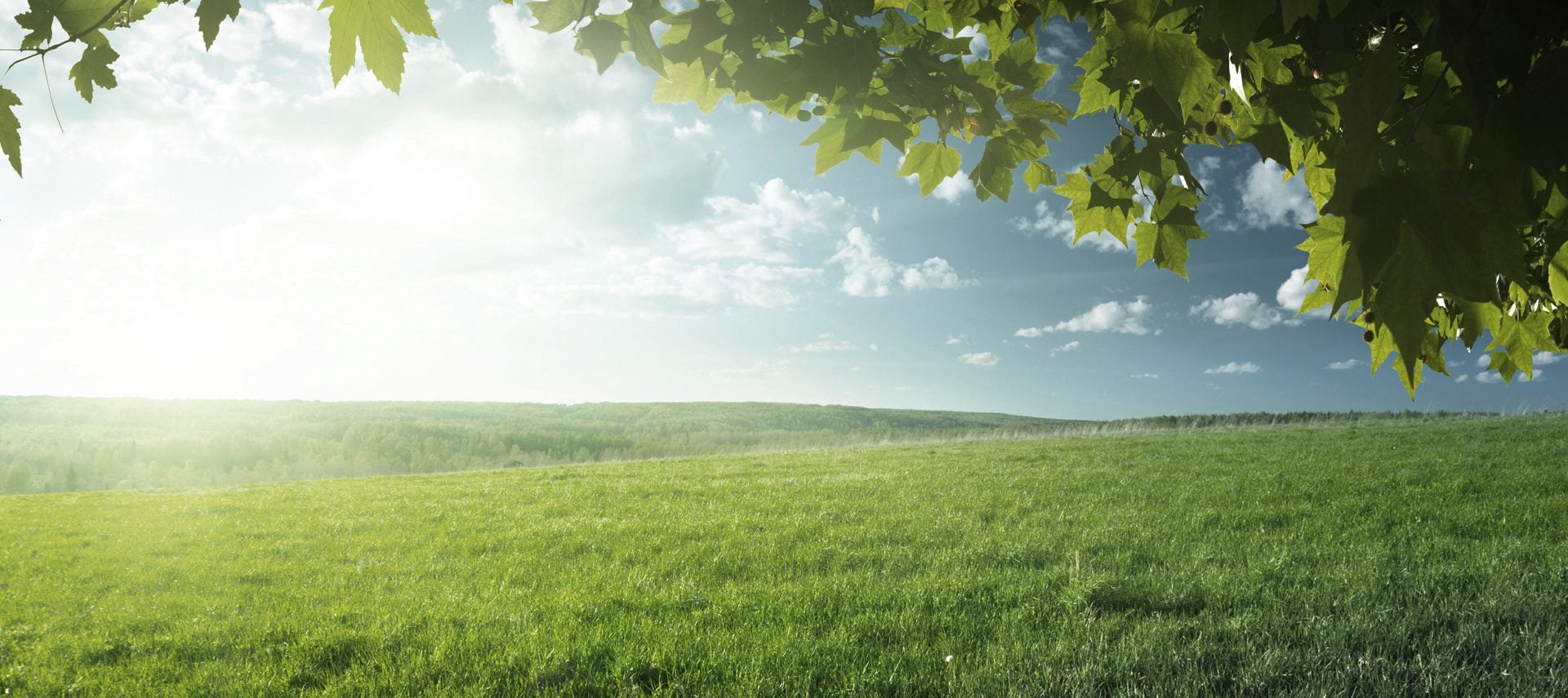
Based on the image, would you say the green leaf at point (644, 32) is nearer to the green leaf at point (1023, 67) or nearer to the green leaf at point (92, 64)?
the green leaf at point (1023, 67)

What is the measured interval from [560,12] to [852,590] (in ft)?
19.6

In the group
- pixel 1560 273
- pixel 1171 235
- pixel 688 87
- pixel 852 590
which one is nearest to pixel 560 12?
pixel 688 87

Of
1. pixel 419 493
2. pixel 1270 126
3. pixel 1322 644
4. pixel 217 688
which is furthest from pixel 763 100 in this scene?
pixel 419 493

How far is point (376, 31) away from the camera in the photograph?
153cm

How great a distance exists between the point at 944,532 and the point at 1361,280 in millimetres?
8986

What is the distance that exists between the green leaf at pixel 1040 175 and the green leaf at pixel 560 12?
5.15ft

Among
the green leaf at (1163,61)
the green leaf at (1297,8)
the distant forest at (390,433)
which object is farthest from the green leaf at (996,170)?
the distant forest at (390,433)

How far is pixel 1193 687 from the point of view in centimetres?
447

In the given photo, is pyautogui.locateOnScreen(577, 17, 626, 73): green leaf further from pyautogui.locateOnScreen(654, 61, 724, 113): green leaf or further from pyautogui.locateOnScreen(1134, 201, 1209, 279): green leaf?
pyautogui.locateOnScreen(1134, 201, 1209, 279): green leaf

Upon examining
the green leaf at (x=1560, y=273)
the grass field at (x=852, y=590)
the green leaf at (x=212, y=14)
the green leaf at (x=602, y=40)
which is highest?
the green leaf at (x=602, y=40)

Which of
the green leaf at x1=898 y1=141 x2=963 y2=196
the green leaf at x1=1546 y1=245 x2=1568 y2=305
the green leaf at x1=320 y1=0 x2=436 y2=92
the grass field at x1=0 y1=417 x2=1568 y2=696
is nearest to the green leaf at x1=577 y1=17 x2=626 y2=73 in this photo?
the green leaf at x1=320 y1=0 x2=436 y2=92

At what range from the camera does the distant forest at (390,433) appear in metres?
39.3

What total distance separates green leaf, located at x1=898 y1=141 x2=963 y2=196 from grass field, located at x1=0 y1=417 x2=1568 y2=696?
3484 mm

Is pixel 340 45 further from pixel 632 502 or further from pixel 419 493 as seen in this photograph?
pixel 419 493
